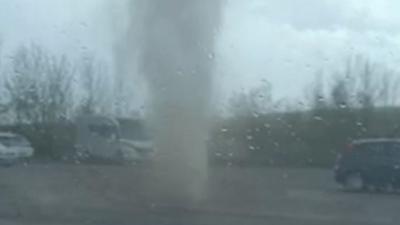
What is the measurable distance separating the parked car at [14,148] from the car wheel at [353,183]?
5479mm

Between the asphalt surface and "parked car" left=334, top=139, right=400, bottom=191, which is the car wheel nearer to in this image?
"parked car" left=334, top=139, right=400, bottom=191

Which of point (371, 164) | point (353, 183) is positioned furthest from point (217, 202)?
point (371, 164)

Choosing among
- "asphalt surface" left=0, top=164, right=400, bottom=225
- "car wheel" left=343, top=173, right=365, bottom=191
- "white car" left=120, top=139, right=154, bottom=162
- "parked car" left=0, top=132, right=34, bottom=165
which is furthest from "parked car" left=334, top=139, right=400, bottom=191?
"parked car" left=0, top=132, right=34, bottom=165

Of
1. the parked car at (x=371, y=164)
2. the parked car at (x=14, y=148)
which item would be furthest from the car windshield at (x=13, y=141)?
the parked car at (x=371, y=164)

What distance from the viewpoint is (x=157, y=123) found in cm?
1850

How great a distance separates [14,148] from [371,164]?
6.52m

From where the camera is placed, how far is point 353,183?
1773 cm

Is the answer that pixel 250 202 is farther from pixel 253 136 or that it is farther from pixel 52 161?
pixel 52 161

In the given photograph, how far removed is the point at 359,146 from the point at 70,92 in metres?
4.84

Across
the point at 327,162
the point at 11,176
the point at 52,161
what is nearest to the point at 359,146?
the point at 327,162

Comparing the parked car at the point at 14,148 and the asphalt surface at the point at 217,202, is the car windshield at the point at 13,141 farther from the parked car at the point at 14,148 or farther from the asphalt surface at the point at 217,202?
the asphalt surface at the point at 217,202

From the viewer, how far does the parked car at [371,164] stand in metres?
17.1

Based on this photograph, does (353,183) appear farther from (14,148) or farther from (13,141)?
(14,148)

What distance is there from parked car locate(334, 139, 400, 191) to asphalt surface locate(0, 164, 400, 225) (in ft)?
0.66
